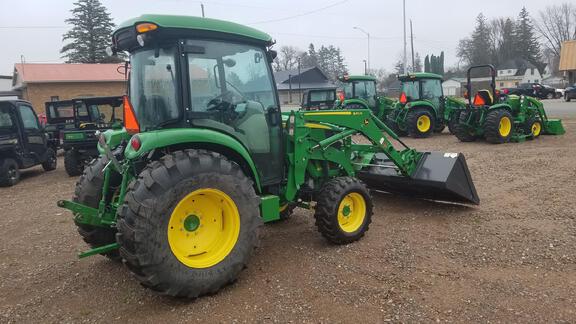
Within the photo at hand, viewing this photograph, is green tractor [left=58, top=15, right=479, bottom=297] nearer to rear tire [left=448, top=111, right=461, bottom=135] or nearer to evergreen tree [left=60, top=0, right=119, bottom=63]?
rear tire [left=448, top=111, right=461, bottom=135]

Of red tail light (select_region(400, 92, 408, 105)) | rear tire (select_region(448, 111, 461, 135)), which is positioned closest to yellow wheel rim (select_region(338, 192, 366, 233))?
rear tire (select_region(448, 111, 461, 135))

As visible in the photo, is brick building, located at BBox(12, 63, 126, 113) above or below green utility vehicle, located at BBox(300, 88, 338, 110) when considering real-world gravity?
above

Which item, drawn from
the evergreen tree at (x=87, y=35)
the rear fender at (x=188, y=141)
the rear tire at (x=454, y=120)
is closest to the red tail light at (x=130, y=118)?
the rear fender at (x=188, y=141)

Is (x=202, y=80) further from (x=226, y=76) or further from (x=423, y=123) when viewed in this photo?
(x=423, y=123)

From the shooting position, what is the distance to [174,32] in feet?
12.3

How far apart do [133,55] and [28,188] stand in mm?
7562

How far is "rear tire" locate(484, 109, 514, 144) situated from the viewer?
1184 centimetres

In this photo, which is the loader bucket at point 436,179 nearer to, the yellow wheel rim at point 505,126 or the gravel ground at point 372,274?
the gravel ground at point 372,274

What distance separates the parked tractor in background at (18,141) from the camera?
10.4 meters

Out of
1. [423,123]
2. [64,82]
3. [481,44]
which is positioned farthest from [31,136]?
[481,44]

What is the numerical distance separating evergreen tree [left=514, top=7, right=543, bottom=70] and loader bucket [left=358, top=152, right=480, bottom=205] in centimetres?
7795

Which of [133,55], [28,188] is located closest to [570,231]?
[133,55]

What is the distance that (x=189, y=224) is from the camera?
3.68 metres

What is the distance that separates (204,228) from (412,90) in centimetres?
1315
